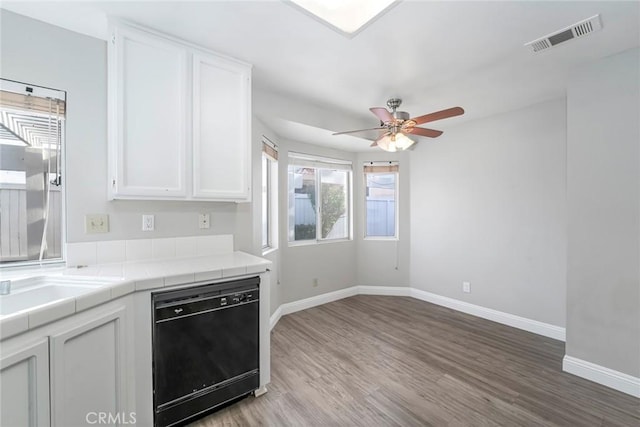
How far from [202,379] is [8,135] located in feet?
6.30

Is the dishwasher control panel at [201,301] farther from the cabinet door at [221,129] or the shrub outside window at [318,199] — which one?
the shrub outside window at [318,199]

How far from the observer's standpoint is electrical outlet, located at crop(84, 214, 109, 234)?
71.9 inches

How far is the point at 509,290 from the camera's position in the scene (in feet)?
10.5

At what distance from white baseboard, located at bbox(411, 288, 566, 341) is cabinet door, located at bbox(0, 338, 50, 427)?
154 inches

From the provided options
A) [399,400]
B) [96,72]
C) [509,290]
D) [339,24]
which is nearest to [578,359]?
[509,290]

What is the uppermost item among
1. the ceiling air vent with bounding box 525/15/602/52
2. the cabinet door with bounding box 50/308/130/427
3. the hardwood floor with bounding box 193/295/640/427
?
the ceiling air vent with bounding box 525/15/602/52

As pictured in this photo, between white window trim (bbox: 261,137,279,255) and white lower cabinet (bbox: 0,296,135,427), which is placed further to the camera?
white window trim (bbox: 261,137,279,255)

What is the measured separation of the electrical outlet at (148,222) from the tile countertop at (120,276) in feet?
0.82

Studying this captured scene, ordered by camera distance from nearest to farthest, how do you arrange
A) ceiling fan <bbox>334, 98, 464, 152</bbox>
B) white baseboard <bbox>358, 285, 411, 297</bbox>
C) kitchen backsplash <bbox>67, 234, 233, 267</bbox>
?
kitchen backsplash <bbox>67, 234, 233, 267</bbox> → ceiling fan <bbox>334, 98, 464, 152</bbox> → white baseboard <bbox>358, 285, 411, 297</bbox>

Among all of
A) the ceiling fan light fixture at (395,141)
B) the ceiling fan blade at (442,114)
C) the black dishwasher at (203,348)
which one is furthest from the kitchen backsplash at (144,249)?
the ceiling fan blade at (442,114)

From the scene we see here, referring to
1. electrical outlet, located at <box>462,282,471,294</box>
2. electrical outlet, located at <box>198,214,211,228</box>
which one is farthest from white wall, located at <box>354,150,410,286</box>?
electrical outlet, located at <box>198,214,211,228</box>

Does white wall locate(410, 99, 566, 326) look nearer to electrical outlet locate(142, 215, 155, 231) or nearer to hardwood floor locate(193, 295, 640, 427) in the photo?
hardwood floor locate(193, 295, 640, 427)

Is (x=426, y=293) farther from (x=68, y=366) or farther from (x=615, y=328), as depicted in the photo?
(x=68, y=366)

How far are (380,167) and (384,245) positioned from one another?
123 cm
